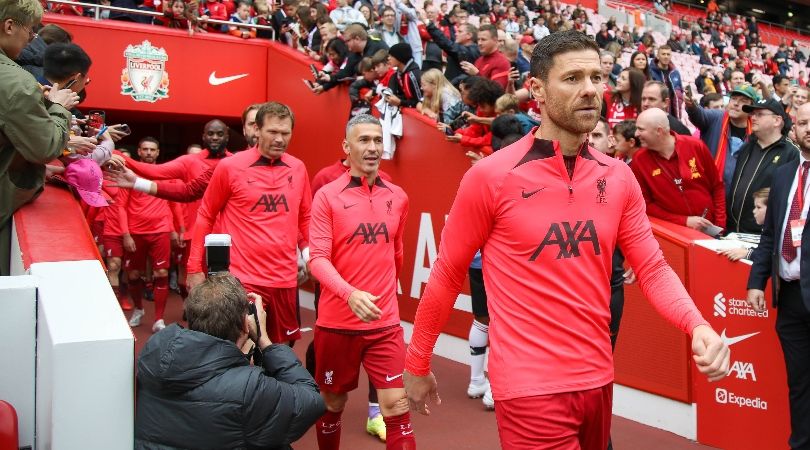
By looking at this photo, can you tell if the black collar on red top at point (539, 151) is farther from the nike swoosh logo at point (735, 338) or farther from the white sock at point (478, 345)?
the white sock at point (478, 345)

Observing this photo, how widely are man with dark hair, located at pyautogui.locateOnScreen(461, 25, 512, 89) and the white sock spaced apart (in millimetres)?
3246

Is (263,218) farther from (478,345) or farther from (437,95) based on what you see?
(437,95)

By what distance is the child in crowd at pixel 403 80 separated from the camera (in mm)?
9125

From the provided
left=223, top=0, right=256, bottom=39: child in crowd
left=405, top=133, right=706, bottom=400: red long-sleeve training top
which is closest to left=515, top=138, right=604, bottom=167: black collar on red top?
left=405, top=133, right=706, bottom=400: red long-sleeve training top

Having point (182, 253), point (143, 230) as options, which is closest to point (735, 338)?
point (143, 230)

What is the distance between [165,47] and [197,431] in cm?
1098

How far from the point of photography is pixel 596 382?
262 cm

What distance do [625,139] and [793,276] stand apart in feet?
6.28

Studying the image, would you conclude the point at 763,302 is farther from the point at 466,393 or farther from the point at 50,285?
the point at 50,285

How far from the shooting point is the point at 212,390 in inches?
113

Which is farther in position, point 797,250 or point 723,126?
point 723,126

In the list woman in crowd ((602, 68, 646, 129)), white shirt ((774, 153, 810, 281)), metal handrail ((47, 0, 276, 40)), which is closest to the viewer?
white shirt ((774, 153, 810, 281))

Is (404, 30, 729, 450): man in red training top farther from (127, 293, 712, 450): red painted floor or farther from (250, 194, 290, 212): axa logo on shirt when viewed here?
(127, 293, 712, 450): red painted floor

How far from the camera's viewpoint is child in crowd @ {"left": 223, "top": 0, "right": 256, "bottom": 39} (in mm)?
13523
